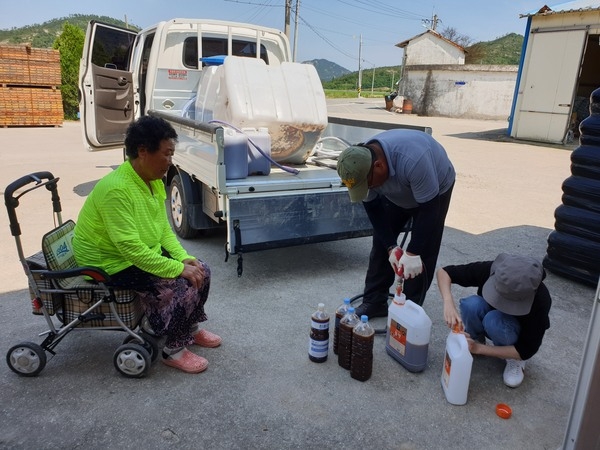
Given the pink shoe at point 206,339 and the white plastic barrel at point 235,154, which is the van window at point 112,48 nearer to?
the white plastic barrel at point 235,154

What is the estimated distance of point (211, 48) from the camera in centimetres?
611

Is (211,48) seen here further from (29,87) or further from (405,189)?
(29,87)

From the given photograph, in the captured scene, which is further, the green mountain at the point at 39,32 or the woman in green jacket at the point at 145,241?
the green mountain at the point at 39,32

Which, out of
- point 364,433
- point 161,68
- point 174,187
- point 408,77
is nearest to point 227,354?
point 364,433

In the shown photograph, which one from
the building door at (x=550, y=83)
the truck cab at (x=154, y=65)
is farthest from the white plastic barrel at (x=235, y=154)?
the building door at (x=550, y=83)

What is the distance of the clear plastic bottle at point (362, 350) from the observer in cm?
252

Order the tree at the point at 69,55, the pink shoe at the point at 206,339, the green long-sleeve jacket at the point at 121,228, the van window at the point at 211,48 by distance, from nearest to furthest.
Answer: the green long-sleeve jacket at the point at 121,228, the pink shoe at the point at 206,339, the van window at the point at 211,48, the tree at the point at 69,55

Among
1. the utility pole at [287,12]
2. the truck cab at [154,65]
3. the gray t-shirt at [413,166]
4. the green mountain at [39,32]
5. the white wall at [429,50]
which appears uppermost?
the green mountain at [39,32]

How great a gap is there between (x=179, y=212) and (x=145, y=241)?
2.29 metres

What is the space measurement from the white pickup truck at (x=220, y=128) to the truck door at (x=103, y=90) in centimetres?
1

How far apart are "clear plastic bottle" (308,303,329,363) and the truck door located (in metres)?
4.92

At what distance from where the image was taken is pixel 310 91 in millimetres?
4277

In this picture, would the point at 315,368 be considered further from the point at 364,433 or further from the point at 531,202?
the point at 531,202

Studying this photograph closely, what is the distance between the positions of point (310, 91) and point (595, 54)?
16.8 metres
